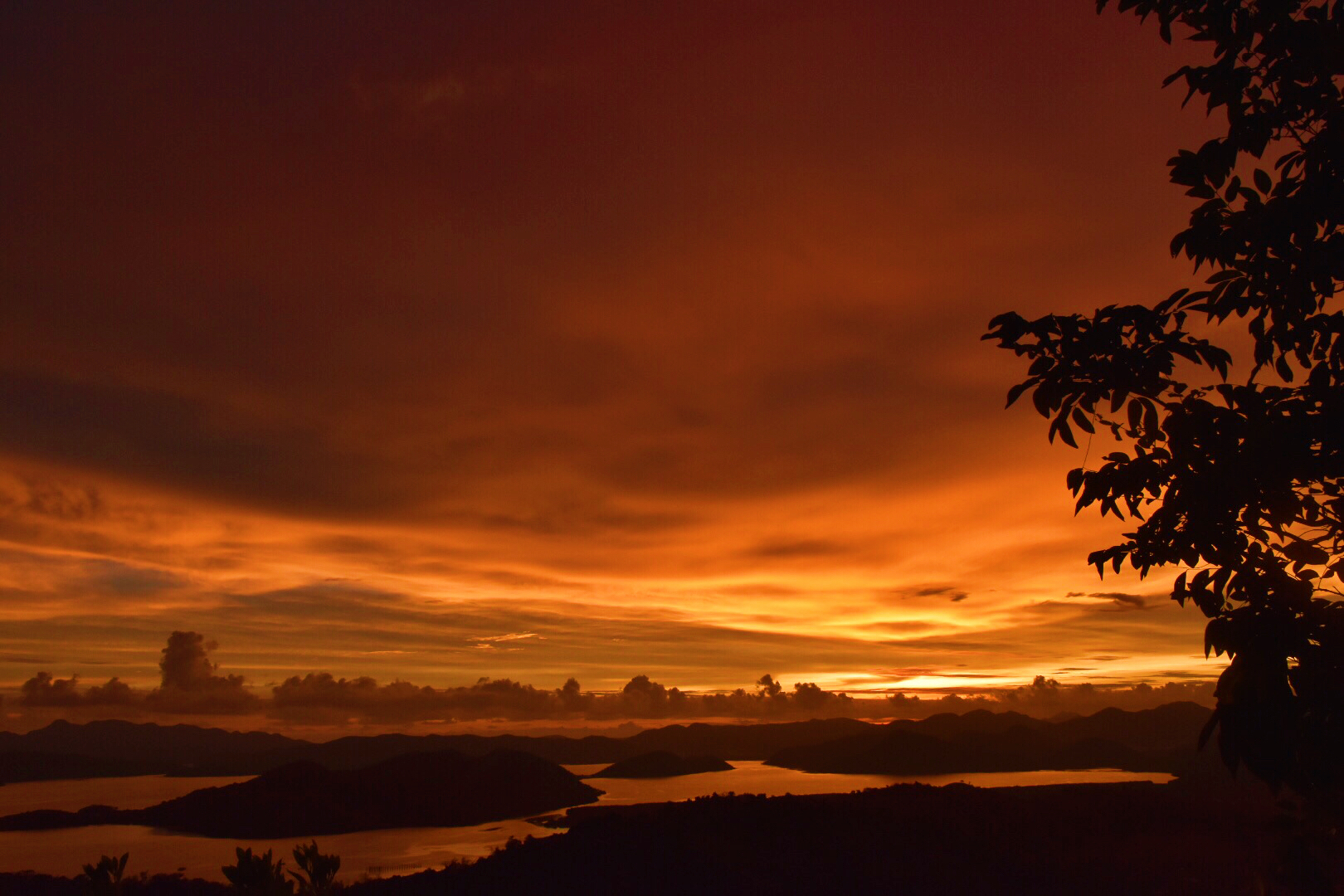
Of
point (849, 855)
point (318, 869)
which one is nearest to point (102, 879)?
point (318, 869)

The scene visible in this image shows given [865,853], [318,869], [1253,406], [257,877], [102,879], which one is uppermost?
[1253,406]

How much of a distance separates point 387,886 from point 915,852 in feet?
194

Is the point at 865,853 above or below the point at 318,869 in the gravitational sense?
below

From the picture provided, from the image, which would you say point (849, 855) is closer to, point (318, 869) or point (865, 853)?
point (865, 853)

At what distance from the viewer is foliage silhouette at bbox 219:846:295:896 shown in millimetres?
29459

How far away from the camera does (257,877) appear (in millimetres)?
30156

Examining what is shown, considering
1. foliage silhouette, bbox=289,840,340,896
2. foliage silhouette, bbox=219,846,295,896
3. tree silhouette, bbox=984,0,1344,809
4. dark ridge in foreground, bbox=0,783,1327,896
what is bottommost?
dark ridge in foreground, bbox=0,783,1327,896

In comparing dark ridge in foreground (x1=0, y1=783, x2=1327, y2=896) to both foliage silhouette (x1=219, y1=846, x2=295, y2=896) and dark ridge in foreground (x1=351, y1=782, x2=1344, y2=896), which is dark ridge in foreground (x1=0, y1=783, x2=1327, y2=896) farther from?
foliage silhouette (x1=219, y1=846, x2=295, y2=896)

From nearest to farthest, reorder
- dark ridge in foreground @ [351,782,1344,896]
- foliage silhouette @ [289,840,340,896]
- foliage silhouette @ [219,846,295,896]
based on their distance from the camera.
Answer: foliage silhouette @ [219,846,295,896]
foliage silhouette @ [289,840,340,896]
dark ridge in foreground @ [351,782,1344,896]

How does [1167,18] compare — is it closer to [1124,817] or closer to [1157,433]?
[1157,433]

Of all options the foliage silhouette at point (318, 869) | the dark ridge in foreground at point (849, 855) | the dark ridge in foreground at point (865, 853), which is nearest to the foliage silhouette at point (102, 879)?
the foliage silhouette at point (318, 869)

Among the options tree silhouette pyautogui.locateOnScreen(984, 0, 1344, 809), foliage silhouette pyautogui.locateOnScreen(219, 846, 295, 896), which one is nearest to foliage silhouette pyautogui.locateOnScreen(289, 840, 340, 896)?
foliage silhouette pyautogui.locateOnScreen(219, 846, 295, 896)

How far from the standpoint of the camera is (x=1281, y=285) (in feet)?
22.9

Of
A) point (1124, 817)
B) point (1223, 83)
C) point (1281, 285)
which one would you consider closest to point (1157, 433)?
point (1281, 285)
